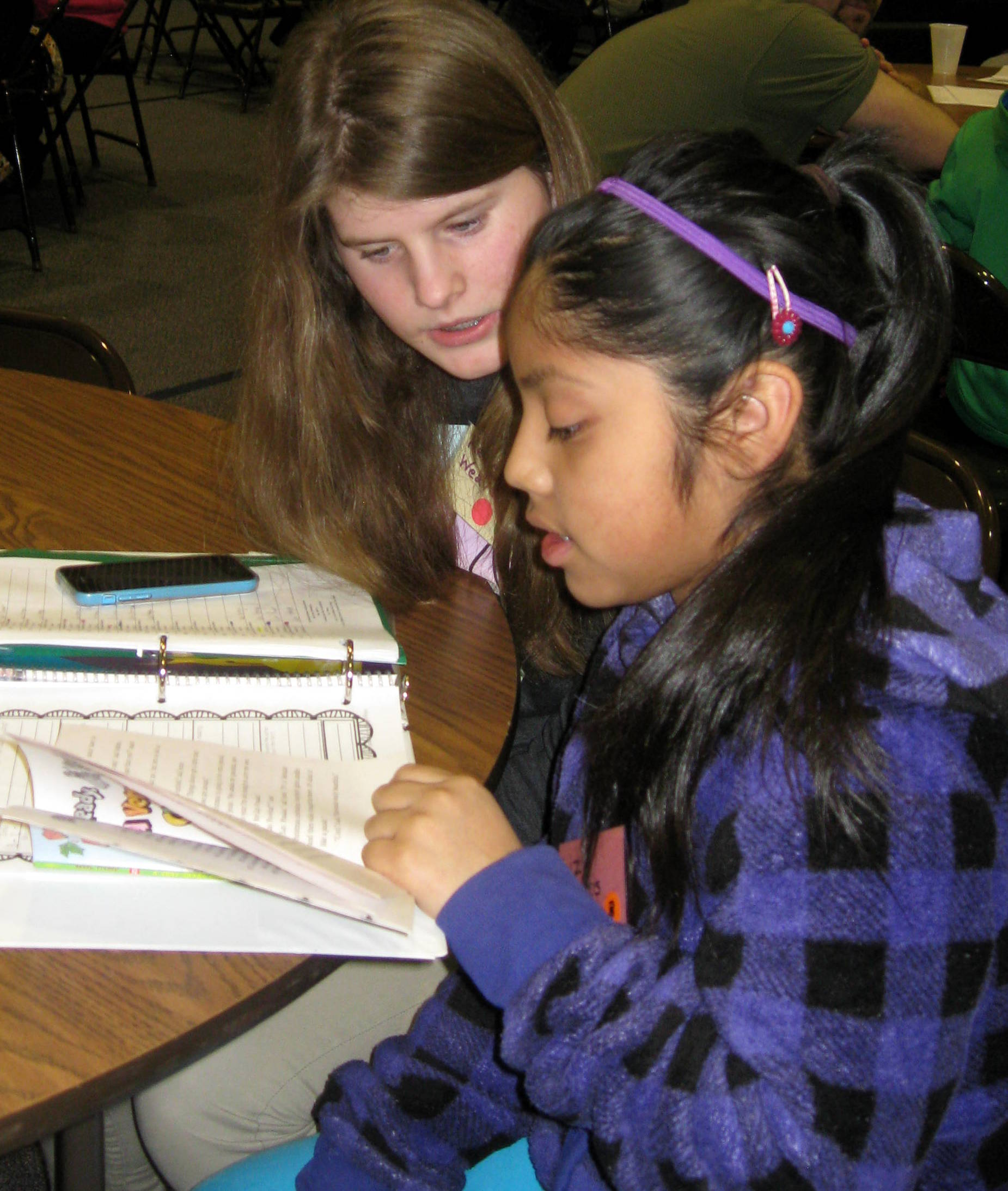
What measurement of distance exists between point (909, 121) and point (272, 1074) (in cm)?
236

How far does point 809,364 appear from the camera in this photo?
78 centimetres

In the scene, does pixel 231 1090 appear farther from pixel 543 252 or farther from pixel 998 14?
pixel 998 14

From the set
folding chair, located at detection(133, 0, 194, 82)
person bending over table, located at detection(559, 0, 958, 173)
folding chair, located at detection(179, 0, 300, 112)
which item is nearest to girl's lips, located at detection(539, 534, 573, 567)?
person bending over table, located at detection(559, 0, 958, 173)

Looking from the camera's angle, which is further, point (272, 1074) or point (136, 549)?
point (136, 549)

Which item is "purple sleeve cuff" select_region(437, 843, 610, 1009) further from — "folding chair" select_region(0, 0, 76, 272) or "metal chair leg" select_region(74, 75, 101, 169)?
"metal chair leg" select_region(74, 75, 101, 169)

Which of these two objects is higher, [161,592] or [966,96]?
[161,592]

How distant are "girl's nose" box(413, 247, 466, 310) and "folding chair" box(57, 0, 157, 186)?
3.68m

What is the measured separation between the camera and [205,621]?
911mm

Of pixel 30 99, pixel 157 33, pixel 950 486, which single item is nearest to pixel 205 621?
pixel 950 486

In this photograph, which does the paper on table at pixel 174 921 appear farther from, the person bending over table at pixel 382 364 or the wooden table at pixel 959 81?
the wooden table at pixel 959 81

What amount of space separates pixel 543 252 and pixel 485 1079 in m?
0.62

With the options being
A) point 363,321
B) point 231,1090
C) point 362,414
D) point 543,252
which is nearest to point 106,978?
point 231,1090

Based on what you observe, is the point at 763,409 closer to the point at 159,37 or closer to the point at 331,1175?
the point at 331,1175

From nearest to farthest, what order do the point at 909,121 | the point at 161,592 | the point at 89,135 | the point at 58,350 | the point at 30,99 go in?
the point at 161,592 → the point at 58,350 → the point at 909,121 → the point at 30,99 → the point at 89,135
